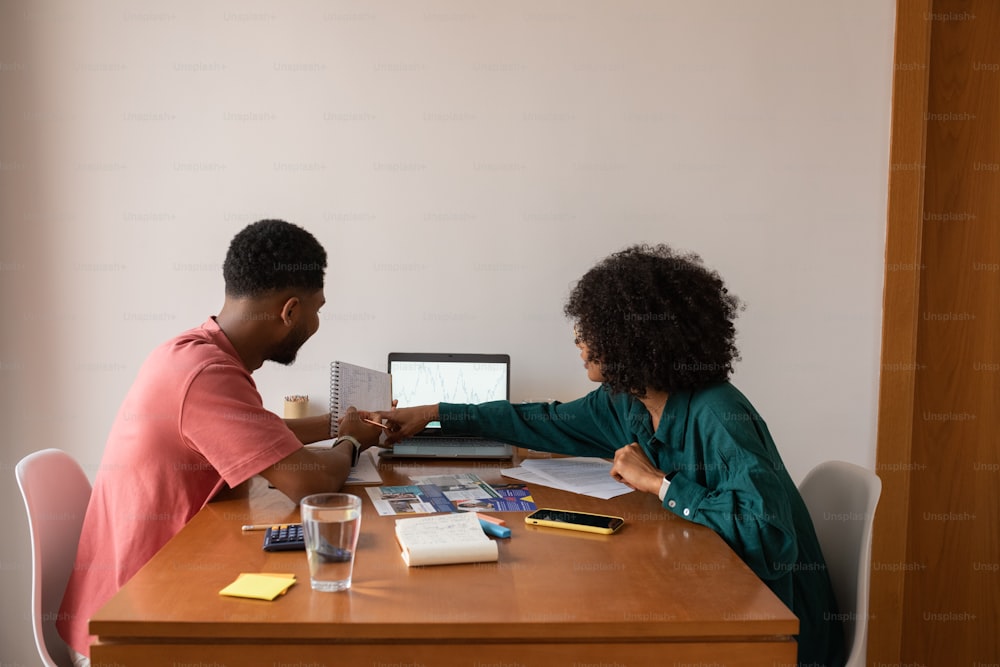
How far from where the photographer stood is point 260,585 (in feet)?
4.00

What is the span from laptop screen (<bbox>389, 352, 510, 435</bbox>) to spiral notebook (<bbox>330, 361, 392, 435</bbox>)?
23 centimetres

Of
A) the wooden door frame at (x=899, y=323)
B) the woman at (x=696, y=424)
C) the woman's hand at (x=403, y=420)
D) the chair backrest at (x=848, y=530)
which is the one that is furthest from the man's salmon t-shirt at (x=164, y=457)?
the wooden door frame at (x=899, y=323)

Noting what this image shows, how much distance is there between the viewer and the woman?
1.49 metres

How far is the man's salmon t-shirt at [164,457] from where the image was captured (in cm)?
157

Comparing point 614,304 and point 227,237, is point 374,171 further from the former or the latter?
point 614,304

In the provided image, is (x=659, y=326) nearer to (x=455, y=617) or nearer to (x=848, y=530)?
(x=848, y=530)

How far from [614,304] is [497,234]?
876 millimetres

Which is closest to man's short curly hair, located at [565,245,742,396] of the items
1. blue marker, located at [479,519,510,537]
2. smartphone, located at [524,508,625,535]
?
smartphone, located at [524,508,625,535]

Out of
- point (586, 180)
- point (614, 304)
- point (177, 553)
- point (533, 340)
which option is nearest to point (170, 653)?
point (177, 553)

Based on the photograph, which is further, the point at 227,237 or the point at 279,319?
the point at 227,237

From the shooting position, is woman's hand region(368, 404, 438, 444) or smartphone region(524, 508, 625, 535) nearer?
smartphone region(524, 508, 625, 535)

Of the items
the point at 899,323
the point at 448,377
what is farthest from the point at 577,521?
the point at 899,323

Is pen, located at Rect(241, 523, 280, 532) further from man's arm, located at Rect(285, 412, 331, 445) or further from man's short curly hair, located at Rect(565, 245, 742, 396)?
man's short curly hair, located at Rect(565, 245, 742, 396)

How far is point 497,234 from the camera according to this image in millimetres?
2576
